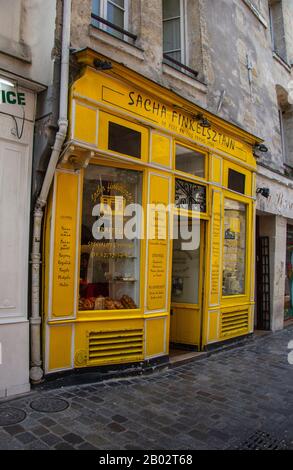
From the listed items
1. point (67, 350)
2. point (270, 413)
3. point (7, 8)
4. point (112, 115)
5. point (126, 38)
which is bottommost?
point (270, 413)

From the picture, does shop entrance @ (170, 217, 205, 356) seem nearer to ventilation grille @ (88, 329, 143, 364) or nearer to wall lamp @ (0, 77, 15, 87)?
ventilation grille @ (88, 329, 143, 364)

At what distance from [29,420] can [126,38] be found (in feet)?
18.2

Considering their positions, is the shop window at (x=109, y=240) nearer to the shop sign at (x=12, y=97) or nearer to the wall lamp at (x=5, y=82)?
the shop sign at (x=12, y=97)

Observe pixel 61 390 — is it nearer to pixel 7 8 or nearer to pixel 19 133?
pixel 19 133

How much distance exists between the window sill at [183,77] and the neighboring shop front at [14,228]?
100 inches

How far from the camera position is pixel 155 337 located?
6113 millimetres

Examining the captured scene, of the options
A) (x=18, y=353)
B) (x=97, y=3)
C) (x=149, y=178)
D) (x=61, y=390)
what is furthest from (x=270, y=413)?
(x=97, y=3)

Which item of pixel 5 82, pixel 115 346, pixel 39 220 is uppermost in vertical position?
pixel 5 82

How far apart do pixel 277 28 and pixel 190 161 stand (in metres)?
6.92

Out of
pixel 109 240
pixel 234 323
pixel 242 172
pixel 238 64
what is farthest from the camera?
pixel 238 64

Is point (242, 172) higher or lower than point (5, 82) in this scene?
lower

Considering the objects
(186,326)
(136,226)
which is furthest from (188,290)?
(136,226)

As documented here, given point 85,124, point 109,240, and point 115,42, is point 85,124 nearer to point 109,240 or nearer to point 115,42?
point 115,42

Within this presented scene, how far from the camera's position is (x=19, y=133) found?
4.84m
